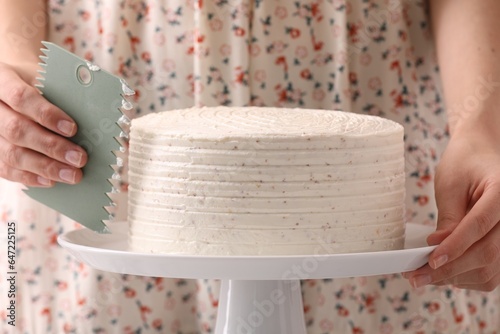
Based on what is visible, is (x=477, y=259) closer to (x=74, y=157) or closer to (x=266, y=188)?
(x=266, y=188)

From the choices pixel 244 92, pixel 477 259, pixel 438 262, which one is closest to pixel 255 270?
pixel 438 262

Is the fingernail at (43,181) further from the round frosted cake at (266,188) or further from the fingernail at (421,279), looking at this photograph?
the fingernail at (421,279)

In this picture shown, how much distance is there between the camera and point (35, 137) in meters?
1.14

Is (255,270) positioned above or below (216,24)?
below

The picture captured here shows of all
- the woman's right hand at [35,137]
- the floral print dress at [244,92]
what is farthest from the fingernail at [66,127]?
the floral print dress at [244,92]

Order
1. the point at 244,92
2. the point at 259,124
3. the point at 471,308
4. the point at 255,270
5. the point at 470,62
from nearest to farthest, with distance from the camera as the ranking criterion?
the point at 255,270, the point at 259,124, the point at 470,62, the point at 244,92, the point at 471,308

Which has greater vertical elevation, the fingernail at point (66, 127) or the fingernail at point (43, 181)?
the fingernail at point (66, 127)

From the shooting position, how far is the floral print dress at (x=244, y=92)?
61.3 inches

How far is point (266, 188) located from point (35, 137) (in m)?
0.33

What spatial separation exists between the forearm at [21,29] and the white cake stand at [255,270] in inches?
14.0

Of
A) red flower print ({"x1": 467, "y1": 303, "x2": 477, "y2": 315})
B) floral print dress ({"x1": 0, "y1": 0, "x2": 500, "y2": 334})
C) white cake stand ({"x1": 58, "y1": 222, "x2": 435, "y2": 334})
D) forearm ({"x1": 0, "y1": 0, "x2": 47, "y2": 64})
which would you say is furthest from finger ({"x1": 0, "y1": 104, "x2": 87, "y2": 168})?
red flower print ({"x1": 467, "y1": 303, "x2": 477, "y2": 315})

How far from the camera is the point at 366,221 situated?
108 cm

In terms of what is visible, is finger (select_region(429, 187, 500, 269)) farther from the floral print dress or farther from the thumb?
the floral print dress

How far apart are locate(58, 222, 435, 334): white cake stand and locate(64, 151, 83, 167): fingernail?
0.11 m
